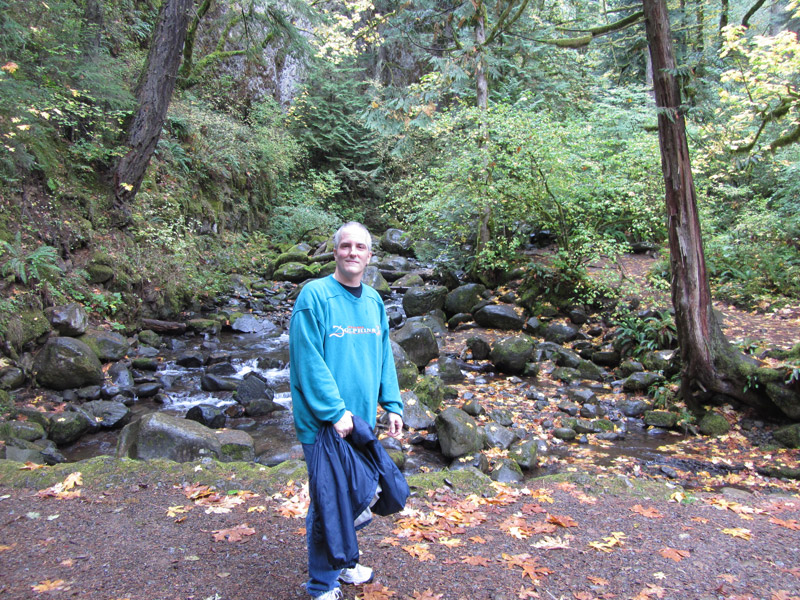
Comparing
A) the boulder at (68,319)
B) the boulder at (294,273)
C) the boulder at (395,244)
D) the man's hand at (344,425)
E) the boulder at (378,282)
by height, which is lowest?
the man's hand at (344,425)

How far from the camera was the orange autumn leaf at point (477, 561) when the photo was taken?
10.5 feet

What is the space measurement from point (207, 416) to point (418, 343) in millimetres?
4707

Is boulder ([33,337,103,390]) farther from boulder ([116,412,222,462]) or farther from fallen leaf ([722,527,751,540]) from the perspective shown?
fallen leaf ([722,527,751,540])

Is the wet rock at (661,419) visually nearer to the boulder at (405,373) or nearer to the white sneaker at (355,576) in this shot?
the boulder at (405,373)

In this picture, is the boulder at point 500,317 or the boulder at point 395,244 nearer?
the boulder at point 500,317

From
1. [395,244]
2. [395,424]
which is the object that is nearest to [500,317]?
[395,244]

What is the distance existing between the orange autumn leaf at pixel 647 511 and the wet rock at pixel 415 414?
338cm

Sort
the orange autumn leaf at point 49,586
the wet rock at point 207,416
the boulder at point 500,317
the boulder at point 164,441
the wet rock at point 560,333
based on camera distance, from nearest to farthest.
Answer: the orange autumn leaf at point 49,586, the boulder at point 164,441, the wet rock at point 207,416, the wet rock at point 560,333, the boulder at point 500,317

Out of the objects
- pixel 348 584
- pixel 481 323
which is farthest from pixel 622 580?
pixel 481 323

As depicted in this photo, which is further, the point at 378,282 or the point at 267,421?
the point at 378,282

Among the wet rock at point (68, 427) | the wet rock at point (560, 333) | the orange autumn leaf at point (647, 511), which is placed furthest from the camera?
the wet rock at point (560, 333)

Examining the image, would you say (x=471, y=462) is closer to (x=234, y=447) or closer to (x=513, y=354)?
(x=234, y=447)

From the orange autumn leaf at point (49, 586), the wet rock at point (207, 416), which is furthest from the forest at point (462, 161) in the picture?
the orange autumn leaf at point (49, 586)

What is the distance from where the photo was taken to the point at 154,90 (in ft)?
34.1
